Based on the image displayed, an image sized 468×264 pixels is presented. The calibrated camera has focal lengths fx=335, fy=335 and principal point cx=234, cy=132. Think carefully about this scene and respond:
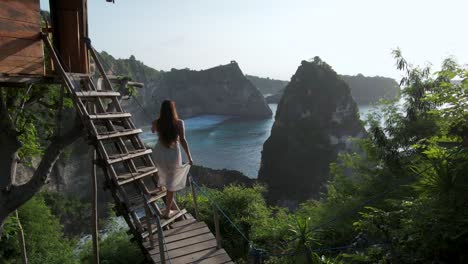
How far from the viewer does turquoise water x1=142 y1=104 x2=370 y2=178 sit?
301 ft

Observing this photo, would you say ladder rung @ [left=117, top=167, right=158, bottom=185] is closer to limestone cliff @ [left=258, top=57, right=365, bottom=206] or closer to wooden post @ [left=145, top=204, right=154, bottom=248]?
wooden post @ [left=145, top=204, right=154, bottom=248]

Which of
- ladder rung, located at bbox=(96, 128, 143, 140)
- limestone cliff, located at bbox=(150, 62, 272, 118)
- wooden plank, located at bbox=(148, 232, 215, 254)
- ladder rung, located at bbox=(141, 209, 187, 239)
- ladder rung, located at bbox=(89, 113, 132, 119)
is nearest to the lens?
wooden plank, located at bbox=(148, 232, 215, 254)

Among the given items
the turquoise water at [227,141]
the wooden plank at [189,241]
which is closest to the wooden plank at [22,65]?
the wooden plank at [189,241]

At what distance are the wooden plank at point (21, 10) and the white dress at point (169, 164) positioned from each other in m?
3.72

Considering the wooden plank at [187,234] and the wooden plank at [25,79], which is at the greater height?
the wooden plank at [25,79]

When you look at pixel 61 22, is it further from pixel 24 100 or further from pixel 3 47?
pixel 24 100

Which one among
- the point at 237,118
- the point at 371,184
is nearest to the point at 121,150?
the point at 371,184

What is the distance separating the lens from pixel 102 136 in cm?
613

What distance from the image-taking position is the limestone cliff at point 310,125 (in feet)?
278

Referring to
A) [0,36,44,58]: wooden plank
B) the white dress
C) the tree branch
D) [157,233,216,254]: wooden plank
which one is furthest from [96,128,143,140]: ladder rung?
[0,36,44,58]: wooden plank

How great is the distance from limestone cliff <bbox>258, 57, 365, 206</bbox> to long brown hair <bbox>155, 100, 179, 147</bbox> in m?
77.3

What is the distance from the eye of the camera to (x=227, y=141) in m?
120

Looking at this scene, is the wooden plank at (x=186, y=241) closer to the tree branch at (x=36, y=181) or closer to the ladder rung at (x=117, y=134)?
the ladder rung at (x=117, y=134)

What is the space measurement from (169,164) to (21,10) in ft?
13.8
